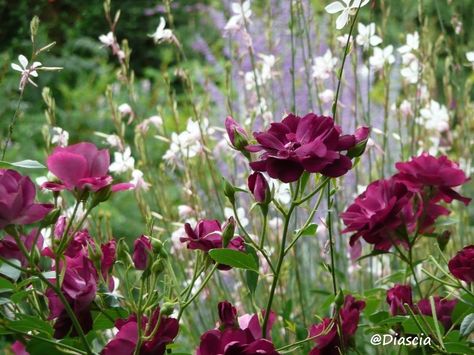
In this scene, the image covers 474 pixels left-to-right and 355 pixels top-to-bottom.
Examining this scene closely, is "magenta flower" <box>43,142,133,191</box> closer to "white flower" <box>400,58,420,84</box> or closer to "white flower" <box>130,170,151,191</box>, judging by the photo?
"white flower" <box>130,170,151,191</box>

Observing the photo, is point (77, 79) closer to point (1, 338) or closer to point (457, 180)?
point (1, 338)

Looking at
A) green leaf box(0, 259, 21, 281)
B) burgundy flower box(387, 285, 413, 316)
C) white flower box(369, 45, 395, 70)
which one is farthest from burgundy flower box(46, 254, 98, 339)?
white flower box(369, 45, 395, 70)

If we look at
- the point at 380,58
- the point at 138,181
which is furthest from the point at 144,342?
the point at 380,58

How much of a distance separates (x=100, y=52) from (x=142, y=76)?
71cm

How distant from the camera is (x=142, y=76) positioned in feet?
18.6

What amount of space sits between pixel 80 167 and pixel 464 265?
35 cm

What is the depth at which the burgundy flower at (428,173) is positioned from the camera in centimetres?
79

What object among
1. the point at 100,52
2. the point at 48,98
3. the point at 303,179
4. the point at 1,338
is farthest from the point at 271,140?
the point at 100,52

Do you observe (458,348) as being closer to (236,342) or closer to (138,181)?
(236,342)

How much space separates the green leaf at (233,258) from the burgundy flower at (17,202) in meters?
0.14

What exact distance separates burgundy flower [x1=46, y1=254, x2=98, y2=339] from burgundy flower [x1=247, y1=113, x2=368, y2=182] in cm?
17

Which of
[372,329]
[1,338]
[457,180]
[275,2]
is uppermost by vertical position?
[275,2]

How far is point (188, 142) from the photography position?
144 centimetres

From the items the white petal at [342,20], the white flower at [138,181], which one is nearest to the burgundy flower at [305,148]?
the white petal at [342,20]
